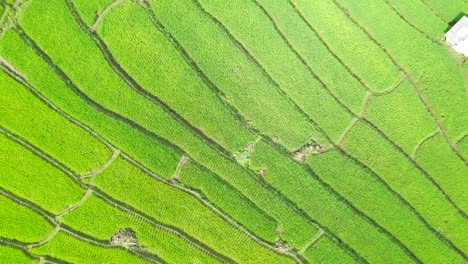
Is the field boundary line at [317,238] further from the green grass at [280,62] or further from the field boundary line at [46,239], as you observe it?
the field boundary line at [46,239]

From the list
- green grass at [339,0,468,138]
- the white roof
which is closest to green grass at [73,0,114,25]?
green grass at [339,0,468,138]

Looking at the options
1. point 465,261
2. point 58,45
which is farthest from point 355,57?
point 58,45

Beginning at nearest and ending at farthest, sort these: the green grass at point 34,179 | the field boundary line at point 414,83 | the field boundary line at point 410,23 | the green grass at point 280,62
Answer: the green grass at point 34,179 < the green grass at point 280,62 < the field boundary line at point 414,83 < the field boundary line at point 410,23

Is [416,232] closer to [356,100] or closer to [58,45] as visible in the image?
[356,100]

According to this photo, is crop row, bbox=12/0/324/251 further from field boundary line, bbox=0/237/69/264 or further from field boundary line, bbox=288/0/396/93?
field boundary line, bbox=0/237/69/264

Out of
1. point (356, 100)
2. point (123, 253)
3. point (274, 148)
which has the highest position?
point (356, 100)

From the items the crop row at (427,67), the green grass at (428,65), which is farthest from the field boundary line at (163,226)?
the green grass at (428,65)
